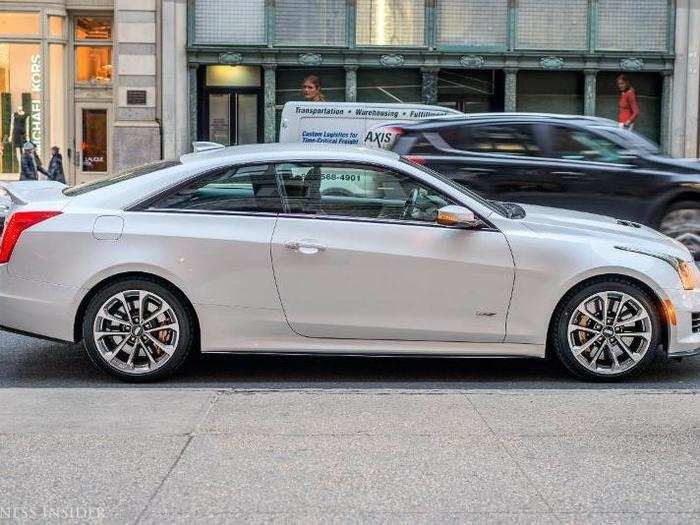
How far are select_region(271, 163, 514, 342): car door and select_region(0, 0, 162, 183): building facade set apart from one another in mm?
16613

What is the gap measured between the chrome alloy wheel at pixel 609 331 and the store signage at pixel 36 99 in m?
18.5

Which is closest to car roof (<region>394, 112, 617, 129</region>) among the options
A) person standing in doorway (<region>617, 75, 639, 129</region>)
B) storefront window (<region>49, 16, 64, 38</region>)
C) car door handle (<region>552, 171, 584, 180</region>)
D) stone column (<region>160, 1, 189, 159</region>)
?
car door handle (<region>552, 171, 584, 180</region>)

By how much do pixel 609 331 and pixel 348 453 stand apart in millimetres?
2509

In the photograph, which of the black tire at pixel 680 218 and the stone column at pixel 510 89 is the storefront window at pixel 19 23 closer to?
the stone column at pixel 510 89

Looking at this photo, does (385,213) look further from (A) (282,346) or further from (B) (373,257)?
(A) (282,346)

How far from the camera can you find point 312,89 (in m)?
22.7

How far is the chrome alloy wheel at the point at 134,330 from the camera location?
6684 mm

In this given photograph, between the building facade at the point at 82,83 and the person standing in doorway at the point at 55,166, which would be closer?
the person standing in doorway at the point at 55,166

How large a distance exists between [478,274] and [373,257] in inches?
26.2

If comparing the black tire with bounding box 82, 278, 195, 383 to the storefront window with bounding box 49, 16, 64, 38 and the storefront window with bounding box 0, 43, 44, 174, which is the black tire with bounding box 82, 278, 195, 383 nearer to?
the storefront window with bounding box 0, 43, 44, 174

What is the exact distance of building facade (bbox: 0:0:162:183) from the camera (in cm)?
2273

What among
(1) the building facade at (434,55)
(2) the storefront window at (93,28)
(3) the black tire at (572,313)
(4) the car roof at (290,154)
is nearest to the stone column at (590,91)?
(1) the building facade at (434,55)

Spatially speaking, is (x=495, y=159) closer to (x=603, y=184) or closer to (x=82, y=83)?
(x=603, y=184)

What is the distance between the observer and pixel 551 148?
12.5 metres
